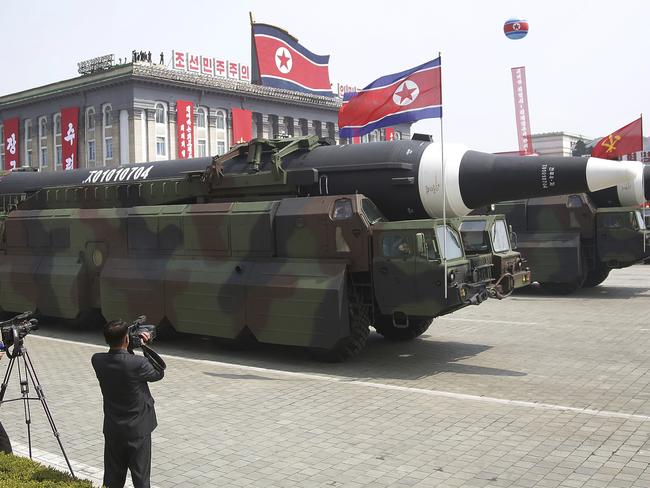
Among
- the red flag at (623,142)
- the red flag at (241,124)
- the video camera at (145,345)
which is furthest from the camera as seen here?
the red flag at (241,124)

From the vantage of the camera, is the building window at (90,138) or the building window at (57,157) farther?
the building window at (57,157)

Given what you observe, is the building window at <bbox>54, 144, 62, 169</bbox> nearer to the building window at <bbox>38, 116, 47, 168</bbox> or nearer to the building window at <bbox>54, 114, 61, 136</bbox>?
the building window at <bbox>54, 114, 61, 136</bbox>

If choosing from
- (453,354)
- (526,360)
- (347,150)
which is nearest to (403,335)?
(453,354)

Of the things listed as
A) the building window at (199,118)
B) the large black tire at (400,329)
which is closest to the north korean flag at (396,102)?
the large black tire at (400,329)

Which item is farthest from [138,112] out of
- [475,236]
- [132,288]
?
[475,236]

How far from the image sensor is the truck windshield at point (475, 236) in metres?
10.6

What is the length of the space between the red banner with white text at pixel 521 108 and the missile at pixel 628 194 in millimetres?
15959

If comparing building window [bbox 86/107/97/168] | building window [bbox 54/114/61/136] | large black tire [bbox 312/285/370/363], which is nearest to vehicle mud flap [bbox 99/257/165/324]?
large black tire [bbox 312/285/370/363]

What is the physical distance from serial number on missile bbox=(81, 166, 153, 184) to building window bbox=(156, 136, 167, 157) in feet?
134

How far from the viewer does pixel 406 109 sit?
1027 centimetres

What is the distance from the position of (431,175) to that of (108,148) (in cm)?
4830

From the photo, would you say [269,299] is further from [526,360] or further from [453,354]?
[526,360]

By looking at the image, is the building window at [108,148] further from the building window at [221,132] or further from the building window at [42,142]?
the building window at [42,142]

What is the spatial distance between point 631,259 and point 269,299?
10.2 m
